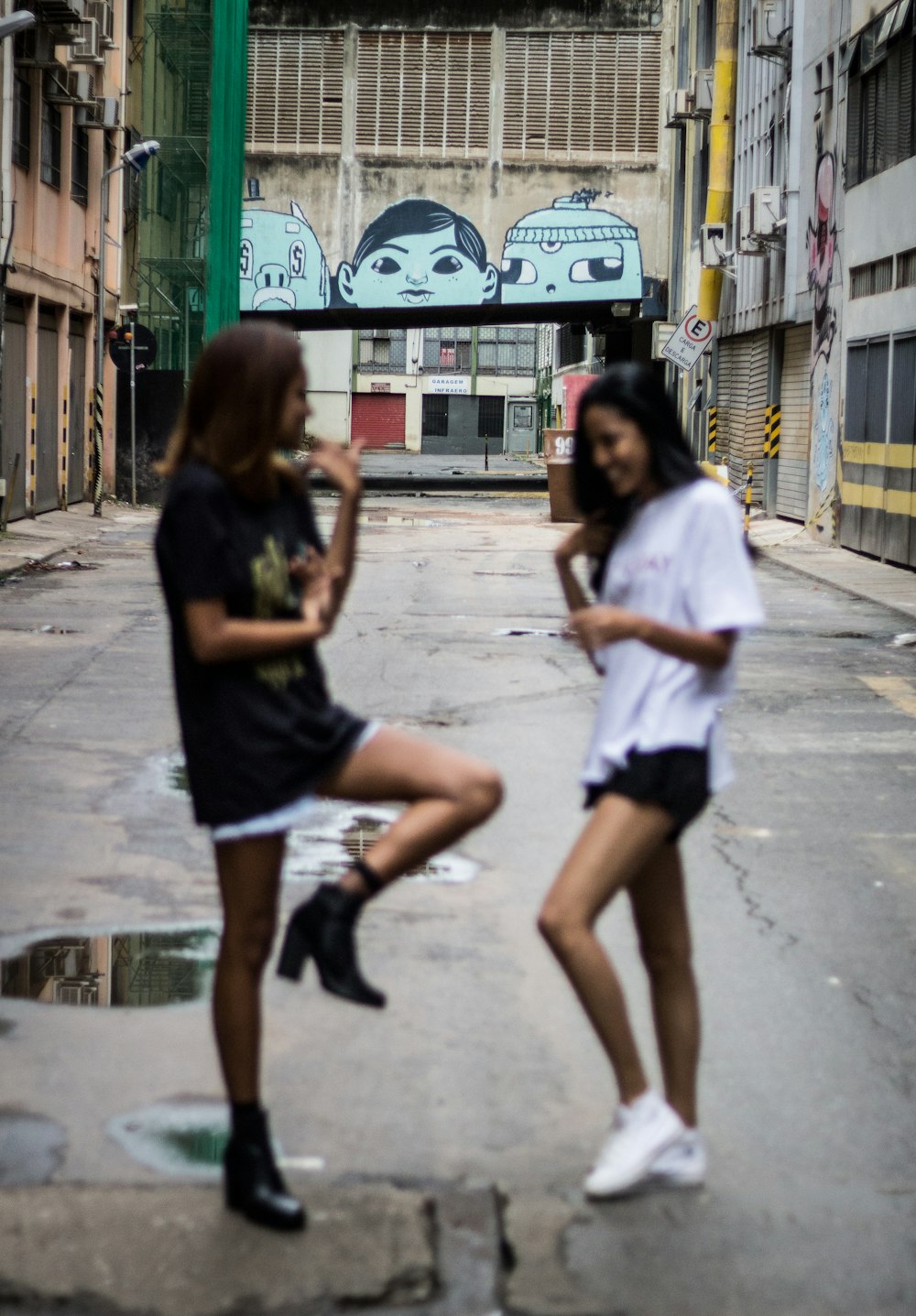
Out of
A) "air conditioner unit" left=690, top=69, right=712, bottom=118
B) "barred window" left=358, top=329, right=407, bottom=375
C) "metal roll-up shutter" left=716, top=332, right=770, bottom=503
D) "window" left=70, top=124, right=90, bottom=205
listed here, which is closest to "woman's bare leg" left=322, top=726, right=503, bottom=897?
"metal roll-up shutter" left=716, top=332, right=770, bottom=503

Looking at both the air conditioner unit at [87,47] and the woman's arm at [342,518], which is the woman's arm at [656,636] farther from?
the air conditioner unit at [87,47]

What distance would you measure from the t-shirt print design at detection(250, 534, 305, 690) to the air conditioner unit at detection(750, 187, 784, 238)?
2804cm

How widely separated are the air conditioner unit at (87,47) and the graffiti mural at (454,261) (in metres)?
10.4

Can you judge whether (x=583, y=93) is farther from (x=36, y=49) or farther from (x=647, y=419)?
(x=647, y=419)

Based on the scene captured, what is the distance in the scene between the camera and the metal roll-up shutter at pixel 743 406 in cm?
3400

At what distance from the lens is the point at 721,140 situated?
36219 millimetres

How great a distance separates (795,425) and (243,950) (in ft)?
92.7

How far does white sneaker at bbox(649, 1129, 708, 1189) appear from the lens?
406cm

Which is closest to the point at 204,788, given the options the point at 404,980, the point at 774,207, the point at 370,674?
the point at 404,980

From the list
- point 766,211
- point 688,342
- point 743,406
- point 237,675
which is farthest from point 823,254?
point 237,675

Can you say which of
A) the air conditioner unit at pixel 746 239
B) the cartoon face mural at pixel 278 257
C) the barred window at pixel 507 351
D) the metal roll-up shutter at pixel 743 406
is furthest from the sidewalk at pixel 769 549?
the barred window at pixel 507 351

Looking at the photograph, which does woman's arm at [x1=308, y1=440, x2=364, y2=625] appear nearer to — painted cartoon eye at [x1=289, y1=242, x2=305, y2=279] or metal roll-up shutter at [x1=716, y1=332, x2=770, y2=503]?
metal roll-up shutter at [x1=716, y1=332, x2=770, y2=503]

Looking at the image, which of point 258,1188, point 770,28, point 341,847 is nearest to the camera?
point 258,1188

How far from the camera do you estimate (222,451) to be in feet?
12.1
